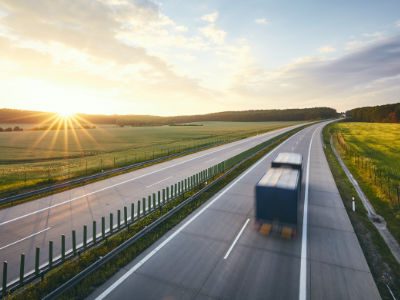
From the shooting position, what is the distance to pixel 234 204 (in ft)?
59.7

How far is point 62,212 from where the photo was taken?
17062mm

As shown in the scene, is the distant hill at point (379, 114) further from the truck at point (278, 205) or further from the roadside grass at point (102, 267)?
the roadside grass at point (102, 267)

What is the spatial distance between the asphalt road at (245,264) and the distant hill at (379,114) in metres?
158

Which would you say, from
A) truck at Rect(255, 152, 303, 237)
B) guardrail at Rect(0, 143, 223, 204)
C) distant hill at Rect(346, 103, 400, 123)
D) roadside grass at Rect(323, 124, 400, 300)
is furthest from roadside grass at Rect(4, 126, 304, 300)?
distant hill at Rect(346, 103, 400, 123)

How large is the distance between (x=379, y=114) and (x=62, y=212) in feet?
604

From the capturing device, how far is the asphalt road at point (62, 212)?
40.6 feet

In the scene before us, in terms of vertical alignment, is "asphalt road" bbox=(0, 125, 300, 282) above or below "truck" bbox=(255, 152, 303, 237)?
below

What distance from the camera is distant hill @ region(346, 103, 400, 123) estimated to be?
458ft

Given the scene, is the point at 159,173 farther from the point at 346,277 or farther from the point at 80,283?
the point at 346,277

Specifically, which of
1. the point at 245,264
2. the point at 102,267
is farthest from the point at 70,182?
the point at 245,264

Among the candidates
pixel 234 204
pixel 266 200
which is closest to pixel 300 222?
pixel 266 200

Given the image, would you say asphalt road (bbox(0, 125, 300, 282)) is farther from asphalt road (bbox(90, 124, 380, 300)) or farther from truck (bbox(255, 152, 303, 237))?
truck (bbox(255, 152, 303, 237))

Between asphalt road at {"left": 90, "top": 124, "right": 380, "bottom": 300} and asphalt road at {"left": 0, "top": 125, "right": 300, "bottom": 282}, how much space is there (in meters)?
4.87

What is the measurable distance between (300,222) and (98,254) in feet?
37.3
